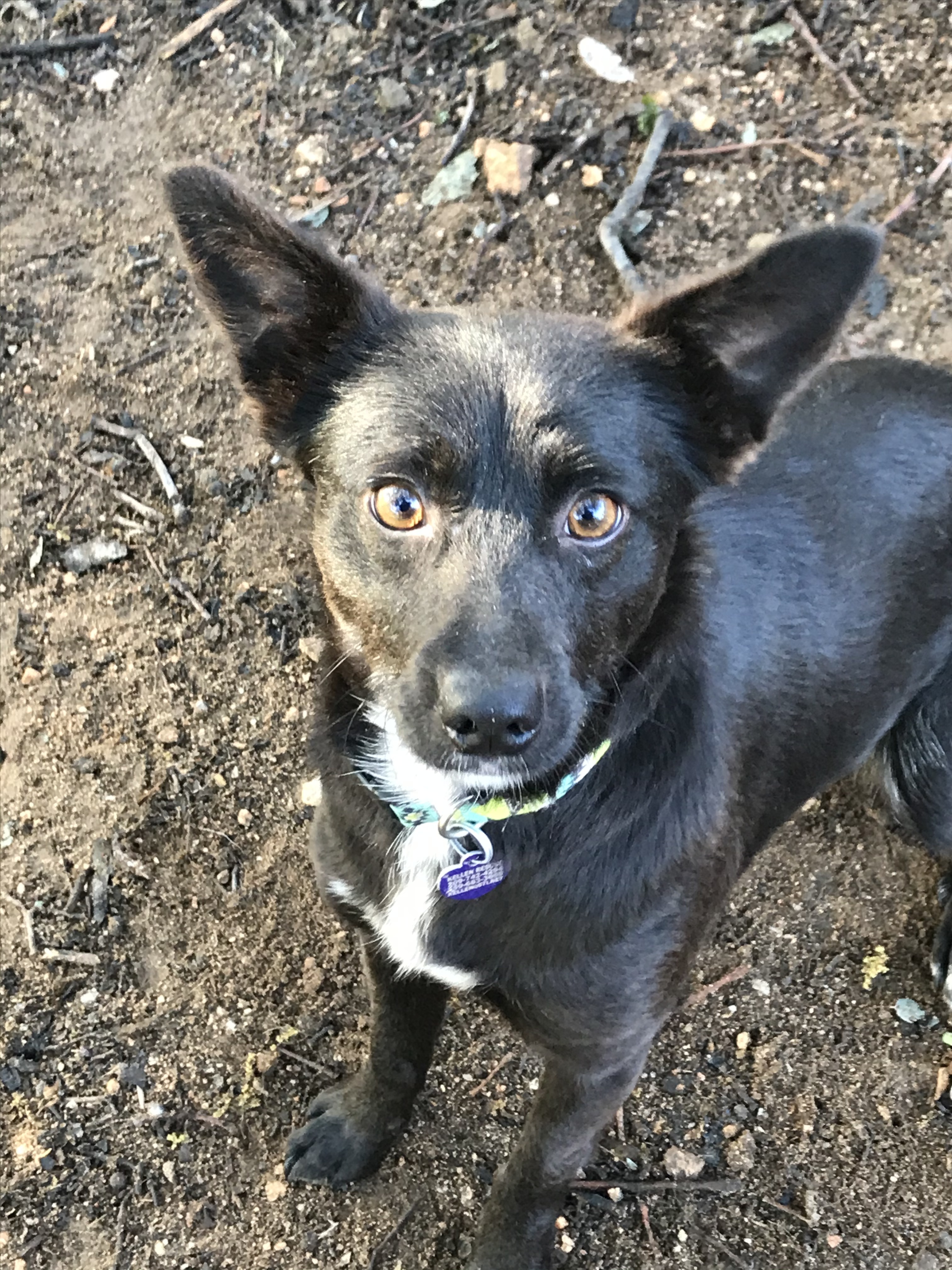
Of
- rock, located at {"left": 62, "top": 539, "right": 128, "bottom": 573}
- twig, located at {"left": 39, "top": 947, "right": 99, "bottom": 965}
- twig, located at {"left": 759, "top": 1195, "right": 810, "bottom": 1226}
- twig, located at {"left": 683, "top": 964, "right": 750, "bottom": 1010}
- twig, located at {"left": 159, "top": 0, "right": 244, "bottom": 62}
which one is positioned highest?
twig, located at {"left": 159, "top": 0, "right": 244, "bottom": 62}

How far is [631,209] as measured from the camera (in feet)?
13.4

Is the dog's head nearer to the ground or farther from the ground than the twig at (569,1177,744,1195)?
farther from the ground

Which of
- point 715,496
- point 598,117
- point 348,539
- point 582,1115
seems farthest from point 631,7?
point 582,1115

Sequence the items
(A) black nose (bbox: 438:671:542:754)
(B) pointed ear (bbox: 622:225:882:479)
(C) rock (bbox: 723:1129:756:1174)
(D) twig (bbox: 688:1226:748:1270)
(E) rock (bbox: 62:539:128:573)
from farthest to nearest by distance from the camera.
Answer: (E) rock (bbox: 62:539:128:573) < (C) rock (bbox: 723:1129:756:1174) < (D) twig (bbox: 688:1226:748:1270) < (B) pointed ear (bbox: 622:225:882:479) < (A) black nose (bbox: 438:671:542:754)

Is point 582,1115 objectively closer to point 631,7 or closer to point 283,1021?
point 283,1021

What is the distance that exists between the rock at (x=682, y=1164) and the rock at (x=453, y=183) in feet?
11.0

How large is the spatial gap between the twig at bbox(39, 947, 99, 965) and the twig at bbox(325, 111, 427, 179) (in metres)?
2.99

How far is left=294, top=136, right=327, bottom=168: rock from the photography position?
14.4ft

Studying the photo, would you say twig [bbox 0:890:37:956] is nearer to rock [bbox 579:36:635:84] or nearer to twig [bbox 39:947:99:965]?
twig [bbox 39:947:99:965]

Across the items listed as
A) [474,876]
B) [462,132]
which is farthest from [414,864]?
[462,132]

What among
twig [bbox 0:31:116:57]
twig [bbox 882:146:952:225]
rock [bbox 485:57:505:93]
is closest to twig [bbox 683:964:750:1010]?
twig [bbox 882:146:952:225]

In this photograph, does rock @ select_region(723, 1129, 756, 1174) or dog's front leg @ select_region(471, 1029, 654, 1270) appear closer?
dog's front leg @ select_region(471, 1029, 654, 1270)

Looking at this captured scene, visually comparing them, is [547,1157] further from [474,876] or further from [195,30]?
[195,30]

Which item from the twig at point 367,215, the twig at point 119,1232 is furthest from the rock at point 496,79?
the twig at point 119,1232
